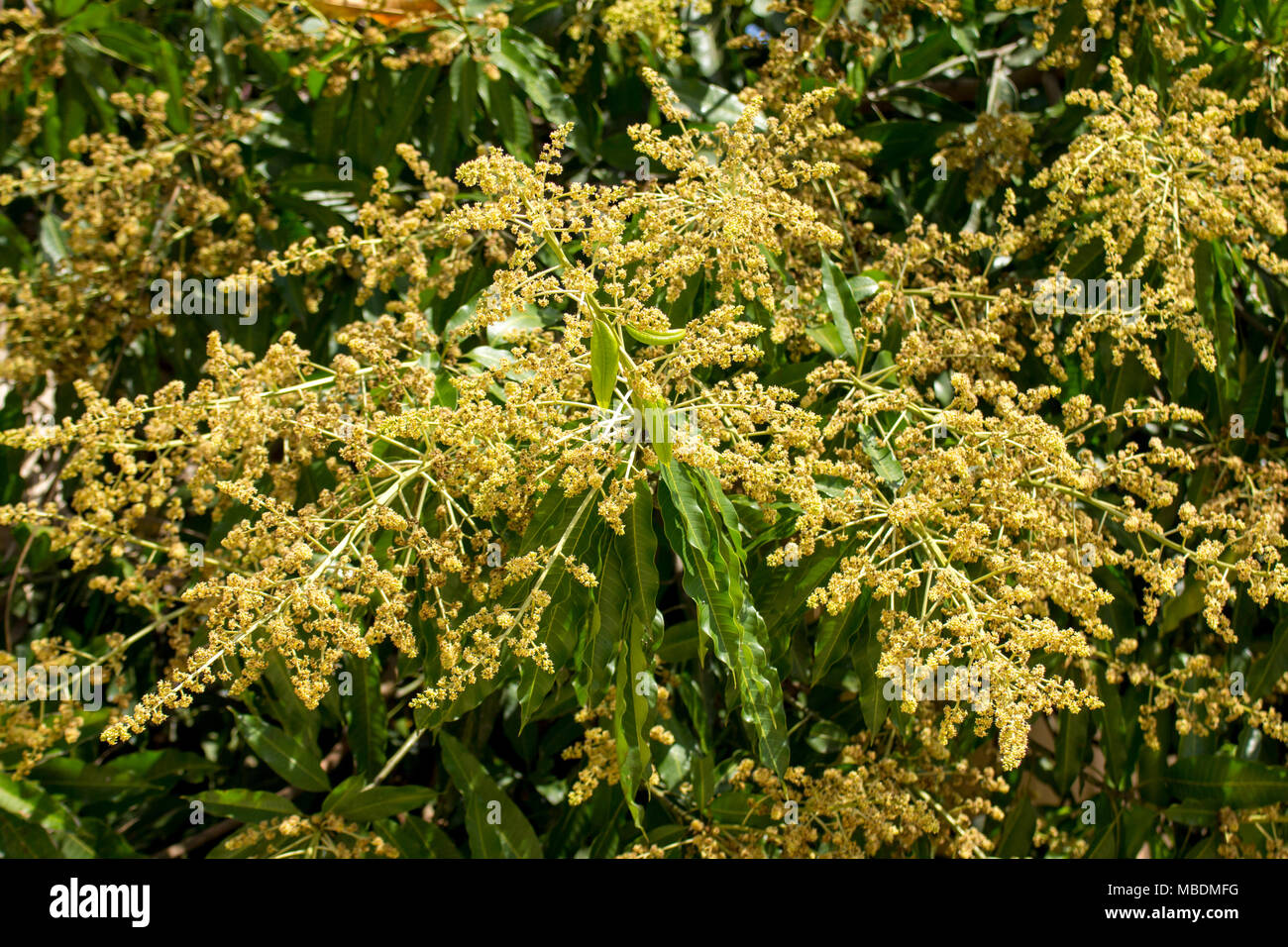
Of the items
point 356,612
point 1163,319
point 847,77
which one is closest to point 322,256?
point 356,612

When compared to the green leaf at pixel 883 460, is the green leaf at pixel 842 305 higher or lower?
higher

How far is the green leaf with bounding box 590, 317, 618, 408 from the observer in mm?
1527

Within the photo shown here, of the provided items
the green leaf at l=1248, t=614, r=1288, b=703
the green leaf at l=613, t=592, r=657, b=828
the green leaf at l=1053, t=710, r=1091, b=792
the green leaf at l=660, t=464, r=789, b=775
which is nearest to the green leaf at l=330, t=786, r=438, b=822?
the green leaf at l=613, t=592, r=657, b=828

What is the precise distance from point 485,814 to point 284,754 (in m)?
0.43

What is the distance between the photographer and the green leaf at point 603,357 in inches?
60.1

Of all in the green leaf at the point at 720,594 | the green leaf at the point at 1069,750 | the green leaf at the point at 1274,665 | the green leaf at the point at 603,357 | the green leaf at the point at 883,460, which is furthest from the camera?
the green leaf at the point at 1069,750

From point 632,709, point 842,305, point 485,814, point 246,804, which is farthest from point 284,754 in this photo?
point 842,305

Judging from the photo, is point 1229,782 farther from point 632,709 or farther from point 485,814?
point 485,814

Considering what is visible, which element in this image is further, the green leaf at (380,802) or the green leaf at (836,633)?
the green leaf at (380,802)

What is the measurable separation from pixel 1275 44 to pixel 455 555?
1.99 m

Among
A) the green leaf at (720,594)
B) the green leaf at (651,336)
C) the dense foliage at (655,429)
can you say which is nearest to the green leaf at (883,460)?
the dense foliage at (655,429)

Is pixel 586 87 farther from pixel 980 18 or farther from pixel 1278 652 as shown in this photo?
pixel 1278 652

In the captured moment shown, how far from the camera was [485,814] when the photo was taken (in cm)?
214

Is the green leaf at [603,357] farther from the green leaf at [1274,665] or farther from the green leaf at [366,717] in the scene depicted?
the green leaf at [1274,665]
